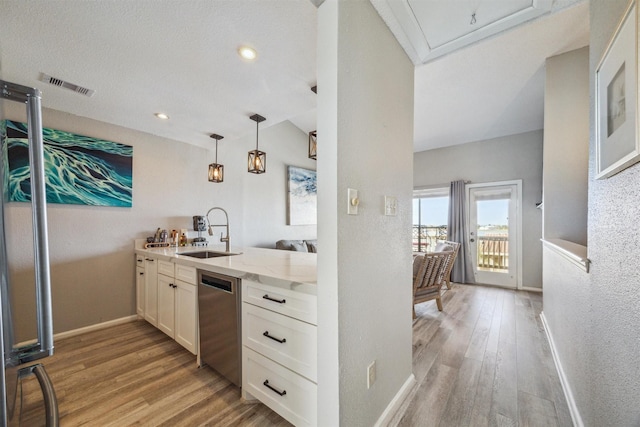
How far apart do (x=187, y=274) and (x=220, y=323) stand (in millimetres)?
586

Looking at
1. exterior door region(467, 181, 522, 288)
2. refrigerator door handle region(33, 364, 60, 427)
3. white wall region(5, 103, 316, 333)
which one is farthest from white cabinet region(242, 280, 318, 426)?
exterior door region(467, 181, 522, 288)

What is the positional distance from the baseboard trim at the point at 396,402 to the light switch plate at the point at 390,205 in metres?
1.16

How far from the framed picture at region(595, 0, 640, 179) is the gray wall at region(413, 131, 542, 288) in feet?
12.7

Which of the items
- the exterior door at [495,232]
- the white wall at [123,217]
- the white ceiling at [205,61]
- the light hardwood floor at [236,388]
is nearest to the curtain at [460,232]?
the exterior door at [495,232]

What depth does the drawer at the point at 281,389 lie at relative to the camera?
1255 millimetres

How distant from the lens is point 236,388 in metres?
1.74

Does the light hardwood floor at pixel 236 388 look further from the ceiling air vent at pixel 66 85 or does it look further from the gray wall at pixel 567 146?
the ceiling air vent at pixel 66 85

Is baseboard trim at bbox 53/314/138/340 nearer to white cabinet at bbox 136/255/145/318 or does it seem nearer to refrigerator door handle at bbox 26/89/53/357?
white cabinet at bbox 136/255/145/318

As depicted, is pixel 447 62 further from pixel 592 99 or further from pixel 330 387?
pixel 330 387

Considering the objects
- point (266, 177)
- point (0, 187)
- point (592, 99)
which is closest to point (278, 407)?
point (0, 187)

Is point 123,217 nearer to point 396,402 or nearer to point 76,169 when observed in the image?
point 76,169

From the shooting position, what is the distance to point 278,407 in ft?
4.53

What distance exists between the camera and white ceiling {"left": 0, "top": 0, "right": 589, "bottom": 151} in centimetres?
140

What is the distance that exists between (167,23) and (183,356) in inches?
99.8
